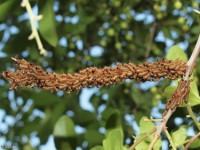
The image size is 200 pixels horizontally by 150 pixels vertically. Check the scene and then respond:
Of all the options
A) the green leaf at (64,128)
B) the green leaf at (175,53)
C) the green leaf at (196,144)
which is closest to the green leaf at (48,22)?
the green leaf at (64,128)

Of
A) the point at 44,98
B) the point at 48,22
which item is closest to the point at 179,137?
the point at 48,22

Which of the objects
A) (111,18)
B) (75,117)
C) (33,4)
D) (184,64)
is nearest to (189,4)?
(111,18)

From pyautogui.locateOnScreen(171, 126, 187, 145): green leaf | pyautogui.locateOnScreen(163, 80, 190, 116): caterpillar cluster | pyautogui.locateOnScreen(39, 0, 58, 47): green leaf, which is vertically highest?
pyautogui.locateOnScreen(39, 0, 58, 47): green leaf

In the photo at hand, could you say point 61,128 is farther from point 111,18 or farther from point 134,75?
point 111,18

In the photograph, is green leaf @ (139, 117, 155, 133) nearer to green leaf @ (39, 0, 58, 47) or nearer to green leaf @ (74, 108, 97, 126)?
green leaf @ (39, 0, 58, 47)

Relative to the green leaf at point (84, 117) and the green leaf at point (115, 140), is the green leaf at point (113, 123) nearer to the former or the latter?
the green leaf at point (115, 140)

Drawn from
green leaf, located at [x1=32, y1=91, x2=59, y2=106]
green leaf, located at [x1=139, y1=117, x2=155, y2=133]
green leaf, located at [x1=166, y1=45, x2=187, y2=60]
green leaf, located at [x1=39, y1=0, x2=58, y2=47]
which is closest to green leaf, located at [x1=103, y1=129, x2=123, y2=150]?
green leaf, located at [x1=139, y1=117, x2=155, y2=133]

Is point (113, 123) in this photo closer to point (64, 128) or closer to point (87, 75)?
point (64, 128)
